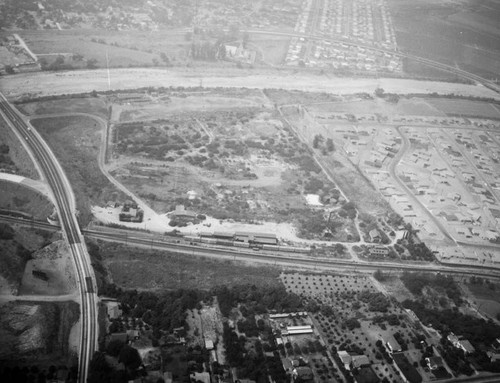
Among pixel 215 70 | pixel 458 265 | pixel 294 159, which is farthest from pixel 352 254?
pixel 215 70

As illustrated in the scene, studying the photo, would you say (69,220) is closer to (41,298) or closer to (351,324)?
(41,298)

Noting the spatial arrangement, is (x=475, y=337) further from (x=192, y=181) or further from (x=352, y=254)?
(x=192, y=181)

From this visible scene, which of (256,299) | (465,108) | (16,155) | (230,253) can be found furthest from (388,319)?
(465,108)

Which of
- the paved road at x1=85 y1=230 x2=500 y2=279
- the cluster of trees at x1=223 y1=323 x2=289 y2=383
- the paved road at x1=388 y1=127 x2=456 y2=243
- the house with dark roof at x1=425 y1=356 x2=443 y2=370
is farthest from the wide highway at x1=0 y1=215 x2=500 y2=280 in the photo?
the house with dark roof at x1=425 y1=356 x2=443 y2=370

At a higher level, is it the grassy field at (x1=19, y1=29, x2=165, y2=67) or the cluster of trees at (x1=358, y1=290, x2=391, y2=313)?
the cluster of trees at (x1=358, y1=290, x2=391, y2=313)

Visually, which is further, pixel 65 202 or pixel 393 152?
pixel 393 152

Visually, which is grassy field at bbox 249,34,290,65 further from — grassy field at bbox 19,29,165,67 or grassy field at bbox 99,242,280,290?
grassy field at bbox 99,242,280,290
